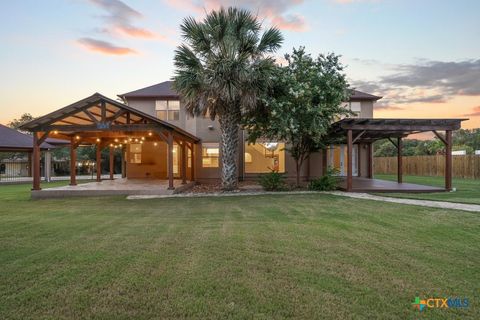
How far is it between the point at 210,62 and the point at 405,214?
31.1 feet

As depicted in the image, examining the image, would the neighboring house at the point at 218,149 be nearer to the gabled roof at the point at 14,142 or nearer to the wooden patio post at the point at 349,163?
the wooden patio post at the point at 349,163

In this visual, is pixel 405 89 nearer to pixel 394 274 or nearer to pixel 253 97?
pixel 253 97

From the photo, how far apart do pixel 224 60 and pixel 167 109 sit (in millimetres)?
8014

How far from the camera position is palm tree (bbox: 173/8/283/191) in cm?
1208

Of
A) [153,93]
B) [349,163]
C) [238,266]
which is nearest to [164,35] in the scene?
[153,93]

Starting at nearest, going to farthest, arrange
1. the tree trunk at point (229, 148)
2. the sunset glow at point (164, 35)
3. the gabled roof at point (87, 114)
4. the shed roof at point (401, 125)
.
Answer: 1. the gabled roof at point (87, 114)
2. the shed roof at point (401, 125)
3. the sunset glow at point (164, 35)
4. the tree trunk at point (229, 148)

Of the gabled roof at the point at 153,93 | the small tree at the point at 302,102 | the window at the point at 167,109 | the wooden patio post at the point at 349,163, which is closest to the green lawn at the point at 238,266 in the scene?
the wooden patio post at the point at 349,163

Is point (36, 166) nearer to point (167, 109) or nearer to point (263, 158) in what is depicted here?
point (167, 109)

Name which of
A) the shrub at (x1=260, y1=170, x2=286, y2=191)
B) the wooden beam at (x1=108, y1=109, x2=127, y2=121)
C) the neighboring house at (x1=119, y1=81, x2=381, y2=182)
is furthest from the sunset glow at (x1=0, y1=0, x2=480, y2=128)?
the shrub at (x1=260, y1=170, x2=286, y2=191)

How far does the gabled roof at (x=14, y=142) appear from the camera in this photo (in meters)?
21.2

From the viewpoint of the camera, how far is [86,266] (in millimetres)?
4051

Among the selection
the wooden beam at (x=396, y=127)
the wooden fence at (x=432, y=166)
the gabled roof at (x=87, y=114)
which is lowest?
the wooden fence at (x=432, y=166)

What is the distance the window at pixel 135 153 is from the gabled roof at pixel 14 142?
829 centimetres

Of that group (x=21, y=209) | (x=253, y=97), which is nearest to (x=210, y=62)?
(x=253, y=97)
